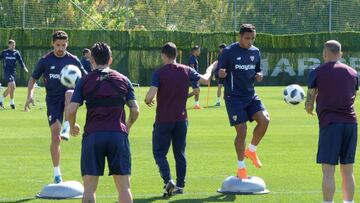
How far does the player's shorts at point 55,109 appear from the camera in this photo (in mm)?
13789

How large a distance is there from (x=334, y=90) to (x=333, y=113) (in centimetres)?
30

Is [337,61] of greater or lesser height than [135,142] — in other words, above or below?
above

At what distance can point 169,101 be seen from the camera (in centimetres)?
1351

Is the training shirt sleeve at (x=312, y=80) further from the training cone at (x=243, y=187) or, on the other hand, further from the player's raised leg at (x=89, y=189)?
the player's raised leg at (x=89, y=189)

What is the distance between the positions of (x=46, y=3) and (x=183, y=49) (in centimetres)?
859

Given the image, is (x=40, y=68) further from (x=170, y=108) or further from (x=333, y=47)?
(x=333, y=47)

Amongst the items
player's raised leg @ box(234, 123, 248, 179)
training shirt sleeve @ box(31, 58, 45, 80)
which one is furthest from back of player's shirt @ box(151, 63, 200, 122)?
training shirt sleeve @ box(31, 58, 45, 80)

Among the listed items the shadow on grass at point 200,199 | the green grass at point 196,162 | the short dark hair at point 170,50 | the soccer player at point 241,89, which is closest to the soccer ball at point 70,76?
the short dark hair at point 170,50

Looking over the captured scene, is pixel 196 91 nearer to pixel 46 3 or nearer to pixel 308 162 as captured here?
pixel 308 162

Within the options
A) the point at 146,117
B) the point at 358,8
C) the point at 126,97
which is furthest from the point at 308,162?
the point at 358,8

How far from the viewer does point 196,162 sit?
1764 centimetres

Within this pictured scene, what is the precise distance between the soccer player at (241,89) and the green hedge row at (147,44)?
122 feet

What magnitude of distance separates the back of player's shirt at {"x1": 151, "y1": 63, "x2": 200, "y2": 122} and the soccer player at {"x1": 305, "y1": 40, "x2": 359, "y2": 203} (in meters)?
2.58

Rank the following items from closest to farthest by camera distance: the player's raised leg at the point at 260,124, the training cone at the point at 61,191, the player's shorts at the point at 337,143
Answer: the player's shorts at the point at 337,143 → the training cone at the point at 61,191 → the player's raised leg at the point at 260,124
